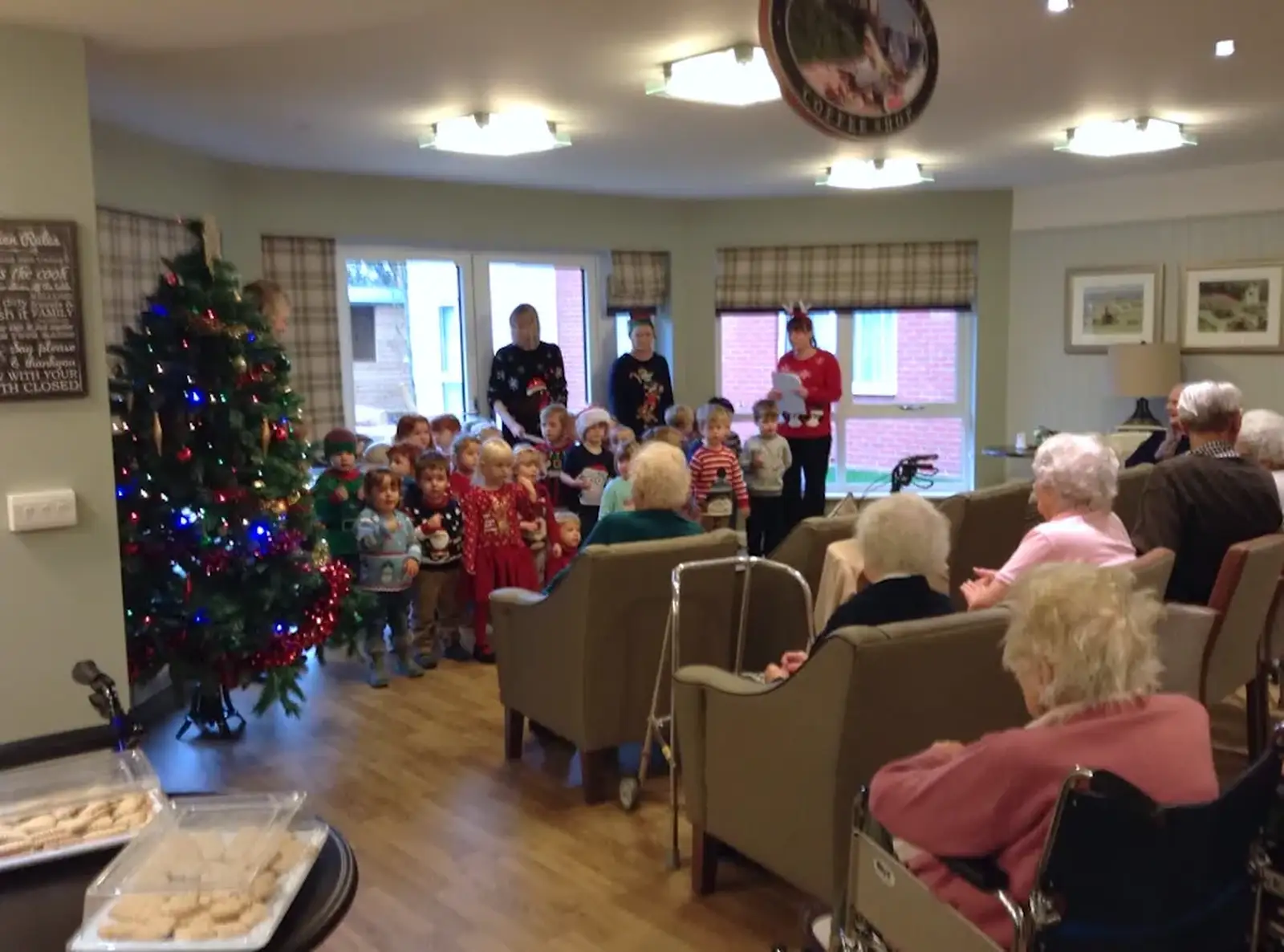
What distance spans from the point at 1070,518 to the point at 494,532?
8.31 feet

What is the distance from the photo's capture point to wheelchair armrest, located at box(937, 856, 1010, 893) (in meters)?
1.72

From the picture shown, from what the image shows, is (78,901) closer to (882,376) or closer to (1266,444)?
(1266,444)

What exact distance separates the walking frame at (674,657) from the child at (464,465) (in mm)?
2041

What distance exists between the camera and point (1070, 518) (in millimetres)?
3193

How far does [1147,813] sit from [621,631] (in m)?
1.99

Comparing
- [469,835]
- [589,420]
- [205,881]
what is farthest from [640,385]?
[205,881]

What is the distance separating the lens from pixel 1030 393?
7.81 metres

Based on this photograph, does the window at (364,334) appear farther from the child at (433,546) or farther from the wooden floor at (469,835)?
the wooden floor at (469,835)

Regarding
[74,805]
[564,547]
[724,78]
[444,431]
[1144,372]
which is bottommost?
[564,547]

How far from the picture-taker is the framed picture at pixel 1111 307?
23.4ft

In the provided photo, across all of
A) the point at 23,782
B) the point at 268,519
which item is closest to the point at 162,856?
the point at 23,782

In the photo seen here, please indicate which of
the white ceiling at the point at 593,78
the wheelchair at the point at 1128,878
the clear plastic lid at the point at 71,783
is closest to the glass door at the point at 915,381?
the white ceiling at the point at 593,78

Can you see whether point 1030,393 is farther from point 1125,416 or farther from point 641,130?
point 641,130

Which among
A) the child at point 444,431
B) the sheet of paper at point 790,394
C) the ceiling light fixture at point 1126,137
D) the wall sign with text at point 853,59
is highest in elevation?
the ceiling light fixture at point 1126,137
